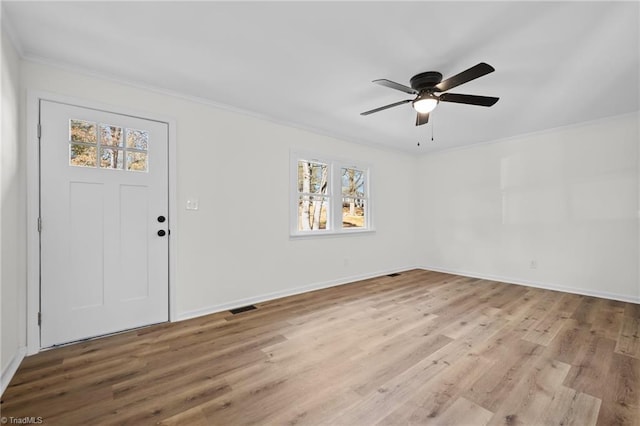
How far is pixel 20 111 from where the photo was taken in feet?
7.34

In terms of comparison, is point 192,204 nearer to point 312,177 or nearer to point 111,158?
point 111,158

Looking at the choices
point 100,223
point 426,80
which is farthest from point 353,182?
point 100,223

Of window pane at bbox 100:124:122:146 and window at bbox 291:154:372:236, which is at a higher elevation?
window pane at bbox 100:124:122:146

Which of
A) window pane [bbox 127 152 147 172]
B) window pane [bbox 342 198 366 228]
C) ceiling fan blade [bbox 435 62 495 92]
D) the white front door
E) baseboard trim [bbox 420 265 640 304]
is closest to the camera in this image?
ceiling fan blade [bbox 435 62 495 92]

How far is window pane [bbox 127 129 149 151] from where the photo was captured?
2758 millimetres

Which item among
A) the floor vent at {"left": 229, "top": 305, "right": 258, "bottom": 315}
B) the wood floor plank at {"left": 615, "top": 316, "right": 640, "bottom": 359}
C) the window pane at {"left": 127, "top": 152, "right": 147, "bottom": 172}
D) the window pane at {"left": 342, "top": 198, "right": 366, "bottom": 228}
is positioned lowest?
the floor vent at {"left": 229, "top": 305, "right": 258, "bottom": 315}

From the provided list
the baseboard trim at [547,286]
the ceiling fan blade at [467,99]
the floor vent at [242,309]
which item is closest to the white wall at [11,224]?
the floor vent at [242,309]

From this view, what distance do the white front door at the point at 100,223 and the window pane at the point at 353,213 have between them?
2.80 metres

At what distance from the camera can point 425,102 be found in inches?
104

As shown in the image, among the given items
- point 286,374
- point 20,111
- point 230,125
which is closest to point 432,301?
point 286,374

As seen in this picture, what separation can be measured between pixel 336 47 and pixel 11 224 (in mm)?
2787

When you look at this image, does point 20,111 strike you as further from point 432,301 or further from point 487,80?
point 432,301

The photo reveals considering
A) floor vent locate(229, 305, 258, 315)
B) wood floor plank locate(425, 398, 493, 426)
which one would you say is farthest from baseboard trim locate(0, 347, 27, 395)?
wood floor plank locate(425, 398, 493, 426)

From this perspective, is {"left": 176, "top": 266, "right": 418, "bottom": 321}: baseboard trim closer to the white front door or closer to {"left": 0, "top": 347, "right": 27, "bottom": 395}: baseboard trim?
the white front door
